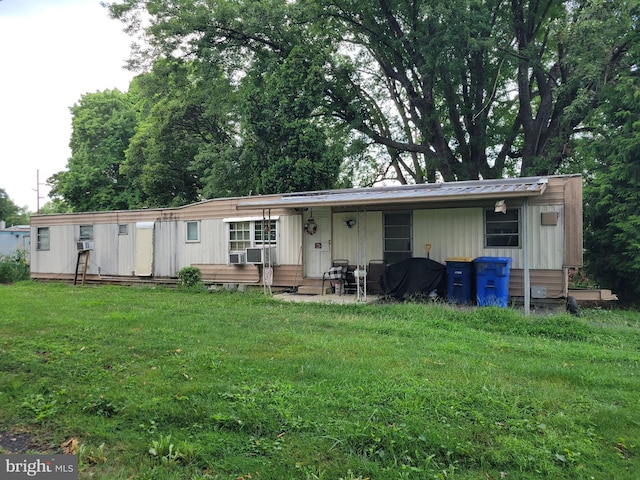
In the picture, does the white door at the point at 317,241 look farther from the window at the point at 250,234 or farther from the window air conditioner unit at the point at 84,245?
the window air conditioner unit at the point at 84,245

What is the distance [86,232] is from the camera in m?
14.9

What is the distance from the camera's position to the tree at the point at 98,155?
2502 centimetres

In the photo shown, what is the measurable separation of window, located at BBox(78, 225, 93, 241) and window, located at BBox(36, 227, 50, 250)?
5.15ft

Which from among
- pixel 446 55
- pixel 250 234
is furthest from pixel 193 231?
pixel 446 55

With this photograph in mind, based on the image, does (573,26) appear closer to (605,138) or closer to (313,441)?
(605,138)

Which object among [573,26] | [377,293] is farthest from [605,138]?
[377,293]

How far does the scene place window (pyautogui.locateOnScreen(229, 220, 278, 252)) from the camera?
38.8 ft

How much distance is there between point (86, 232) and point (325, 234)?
8767 mm

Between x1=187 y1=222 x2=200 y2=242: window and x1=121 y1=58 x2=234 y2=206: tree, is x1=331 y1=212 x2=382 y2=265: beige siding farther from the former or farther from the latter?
x1=121 y1=58 x2=234 y2=206: tree

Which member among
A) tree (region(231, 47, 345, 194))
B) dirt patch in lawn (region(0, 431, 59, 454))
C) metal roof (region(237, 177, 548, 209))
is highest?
tree (region(231, 47, 345, 194))

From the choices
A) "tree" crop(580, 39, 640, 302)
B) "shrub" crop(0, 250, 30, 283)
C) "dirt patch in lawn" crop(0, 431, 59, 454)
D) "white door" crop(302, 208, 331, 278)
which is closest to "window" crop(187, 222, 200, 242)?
"white door" crop(302, 208, 331, 278)

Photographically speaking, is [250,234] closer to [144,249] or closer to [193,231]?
[193,231]

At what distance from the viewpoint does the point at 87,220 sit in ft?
48.8

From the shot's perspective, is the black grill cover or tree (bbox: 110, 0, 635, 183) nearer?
the black grill cover
